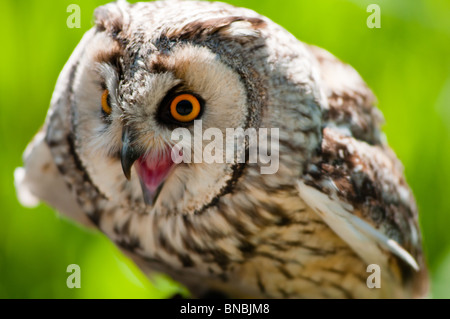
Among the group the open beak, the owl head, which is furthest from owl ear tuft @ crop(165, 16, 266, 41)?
the open beak

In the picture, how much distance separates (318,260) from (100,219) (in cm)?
54

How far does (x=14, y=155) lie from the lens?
1.94m

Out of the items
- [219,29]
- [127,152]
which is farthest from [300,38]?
[127,152]

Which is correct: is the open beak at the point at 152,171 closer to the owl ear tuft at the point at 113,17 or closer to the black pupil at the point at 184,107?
the black pupil at the point at 184,107

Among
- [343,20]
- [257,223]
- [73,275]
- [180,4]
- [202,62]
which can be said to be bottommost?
[73,275]

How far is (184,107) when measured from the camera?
95 centimetres

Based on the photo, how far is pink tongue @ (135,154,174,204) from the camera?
3.40 feet

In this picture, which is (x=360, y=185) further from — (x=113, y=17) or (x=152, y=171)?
(x=113, y=17)

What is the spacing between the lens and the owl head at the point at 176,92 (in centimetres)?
95

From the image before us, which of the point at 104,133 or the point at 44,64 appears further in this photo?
the point at 44,64

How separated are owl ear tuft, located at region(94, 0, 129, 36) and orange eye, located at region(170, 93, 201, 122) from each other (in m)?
0.18

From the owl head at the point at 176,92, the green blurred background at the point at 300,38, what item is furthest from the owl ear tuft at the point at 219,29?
the green blurred background at the point at 300,38
